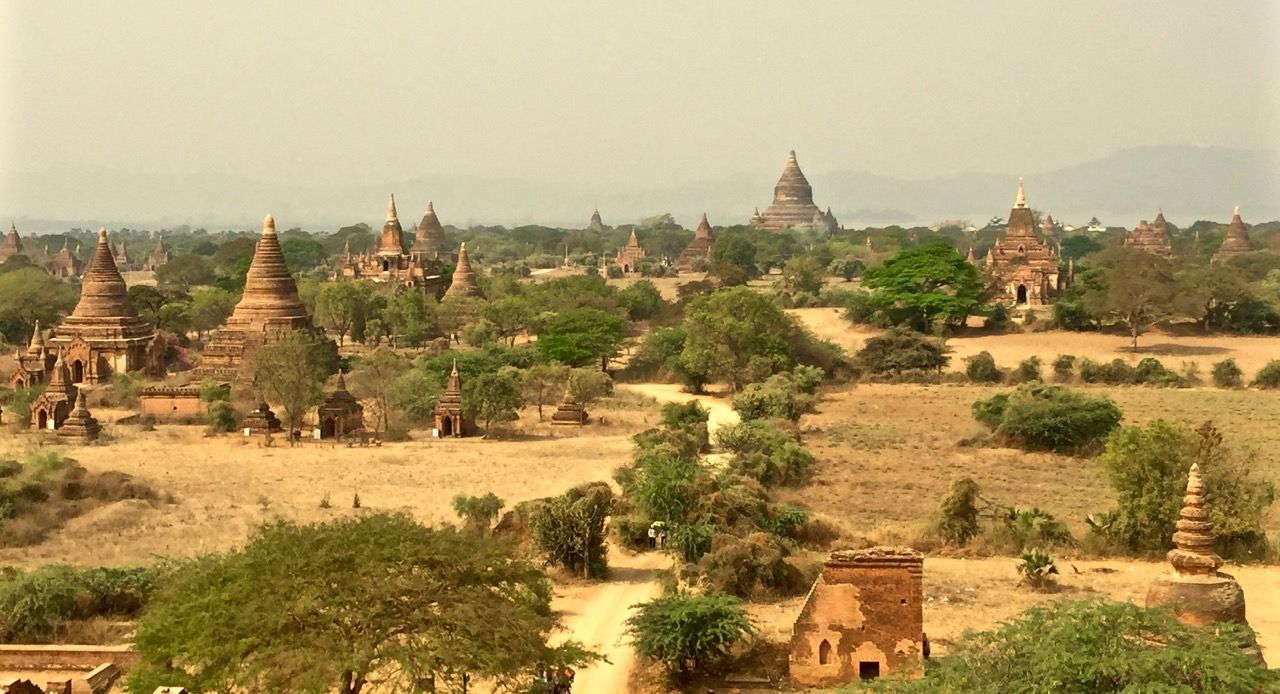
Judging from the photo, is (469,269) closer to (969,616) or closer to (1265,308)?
(1265,308)

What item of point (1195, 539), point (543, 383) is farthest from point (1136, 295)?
point (1195, 539)

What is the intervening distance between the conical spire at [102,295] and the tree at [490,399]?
58.2 feet

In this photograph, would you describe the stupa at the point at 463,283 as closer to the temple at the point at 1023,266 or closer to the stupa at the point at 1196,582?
the temple at the point at 1023,266

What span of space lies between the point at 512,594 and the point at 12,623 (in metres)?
8.11

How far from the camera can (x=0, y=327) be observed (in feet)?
197

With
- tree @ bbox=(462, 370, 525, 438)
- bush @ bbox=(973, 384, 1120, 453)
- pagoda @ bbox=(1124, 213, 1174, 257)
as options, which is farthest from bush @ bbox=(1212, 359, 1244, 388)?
pagoda @ bbox=(1124, 213, 1174, 257)

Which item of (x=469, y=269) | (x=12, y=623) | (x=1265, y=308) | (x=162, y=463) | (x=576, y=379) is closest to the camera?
(x=12, y=623)

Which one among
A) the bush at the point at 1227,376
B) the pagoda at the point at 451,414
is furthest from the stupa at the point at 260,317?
the bush at the point at 1227,376

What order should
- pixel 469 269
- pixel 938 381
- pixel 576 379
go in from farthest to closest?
1. pixel 469 269
2. pixel 938 381
3. pixel 576 379

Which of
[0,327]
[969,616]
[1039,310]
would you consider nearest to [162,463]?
[969,616]

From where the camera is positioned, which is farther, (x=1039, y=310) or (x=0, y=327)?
(x=1039, y=310)

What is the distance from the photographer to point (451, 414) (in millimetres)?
37750

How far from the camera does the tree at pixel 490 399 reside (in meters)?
37.4

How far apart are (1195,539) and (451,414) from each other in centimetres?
2661
